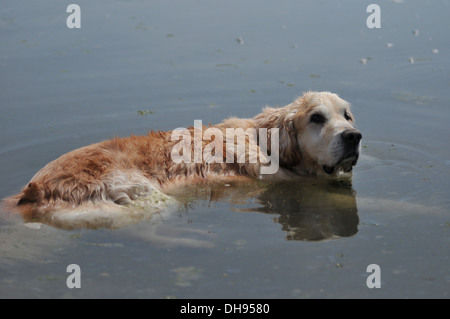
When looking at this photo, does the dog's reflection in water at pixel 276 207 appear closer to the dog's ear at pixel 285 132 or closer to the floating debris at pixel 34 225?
the floating debris at pixel 34 225

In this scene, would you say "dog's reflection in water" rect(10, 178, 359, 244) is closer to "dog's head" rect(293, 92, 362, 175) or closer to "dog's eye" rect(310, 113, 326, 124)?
"dog's head" rect(293, 92, 362, 175)

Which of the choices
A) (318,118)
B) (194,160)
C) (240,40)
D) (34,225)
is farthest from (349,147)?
(240,40)

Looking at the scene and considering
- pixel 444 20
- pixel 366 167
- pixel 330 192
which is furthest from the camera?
pixel 444 20

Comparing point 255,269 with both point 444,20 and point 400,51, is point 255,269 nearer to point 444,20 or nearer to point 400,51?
point 400,51

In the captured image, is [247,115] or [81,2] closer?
[247,115]

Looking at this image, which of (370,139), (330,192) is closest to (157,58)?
(370,139)

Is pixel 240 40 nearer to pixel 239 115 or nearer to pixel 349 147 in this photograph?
pixel 239 115

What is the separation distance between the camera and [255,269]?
541 centimetres

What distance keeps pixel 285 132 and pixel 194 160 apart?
3.64 ft

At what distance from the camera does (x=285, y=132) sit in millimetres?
7254

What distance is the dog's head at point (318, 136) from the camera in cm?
695

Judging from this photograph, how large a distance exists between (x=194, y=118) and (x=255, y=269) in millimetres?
4525

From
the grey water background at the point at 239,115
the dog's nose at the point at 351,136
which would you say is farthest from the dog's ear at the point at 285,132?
the dog's nose at the point at 351,136

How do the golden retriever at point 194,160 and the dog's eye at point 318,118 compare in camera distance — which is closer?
the golden retriever at point 194,160
